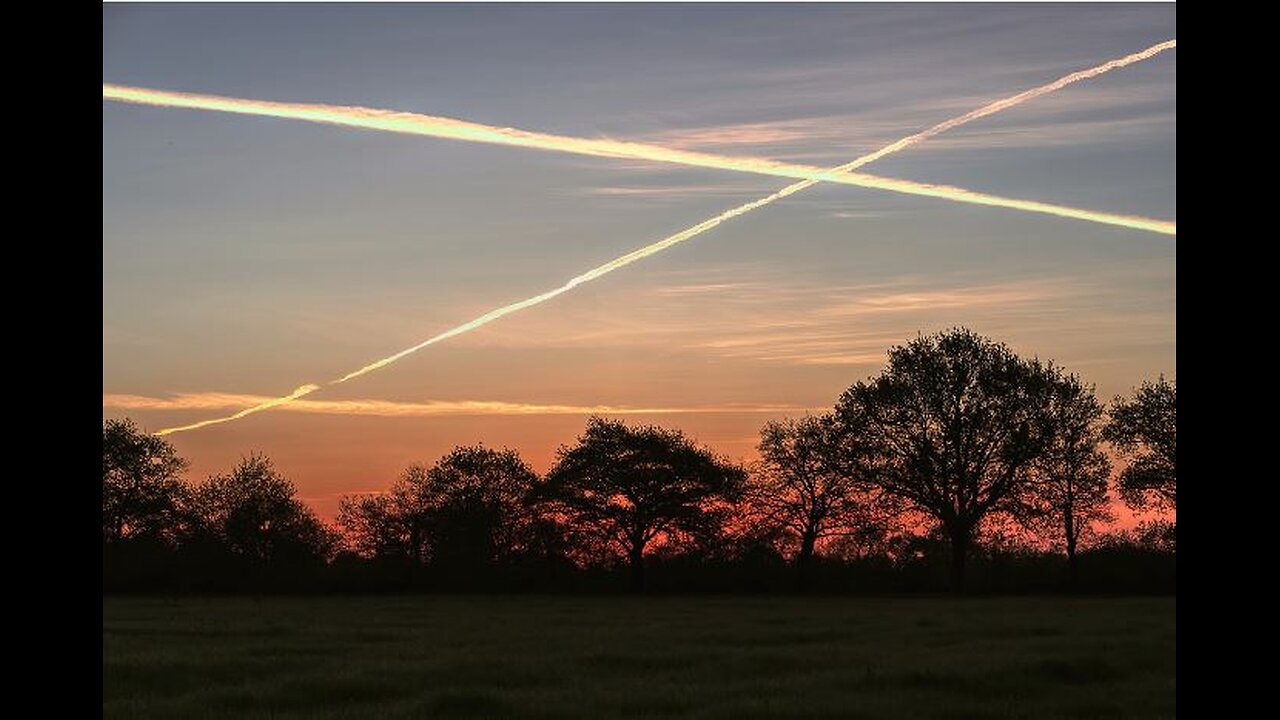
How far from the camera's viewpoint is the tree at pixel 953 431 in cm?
8500

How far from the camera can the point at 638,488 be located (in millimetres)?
104125

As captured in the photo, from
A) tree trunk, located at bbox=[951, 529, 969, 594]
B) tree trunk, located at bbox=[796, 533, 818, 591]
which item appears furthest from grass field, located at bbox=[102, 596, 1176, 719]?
tree trunk, located at bbox=[796, 533, 818, 591]

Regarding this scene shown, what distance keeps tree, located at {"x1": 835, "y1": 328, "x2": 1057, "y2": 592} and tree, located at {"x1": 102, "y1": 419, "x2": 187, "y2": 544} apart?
2219 inches

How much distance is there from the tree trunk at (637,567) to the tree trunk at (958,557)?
22100 millimetres

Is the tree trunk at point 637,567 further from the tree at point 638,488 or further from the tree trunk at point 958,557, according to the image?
the tree trunk at point 958,557

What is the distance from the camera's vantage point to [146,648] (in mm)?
37719

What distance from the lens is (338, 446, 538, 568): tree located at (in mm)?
100562

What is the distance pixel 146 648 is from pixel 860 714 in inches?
900

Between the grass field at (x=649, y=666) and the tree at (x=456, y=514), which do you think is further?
the tree at (x=456, y=514)

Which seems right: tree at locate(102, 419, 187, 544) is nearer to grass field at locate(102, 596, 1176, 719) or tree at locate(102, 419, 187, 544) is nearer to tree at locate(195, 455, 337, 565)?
tree at locate(195, 455, 337, 565)

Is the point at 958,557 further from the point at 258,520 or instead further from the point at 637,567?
the point at 258,520

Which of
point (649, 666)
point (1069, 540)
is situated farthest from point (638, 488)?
point (649, 666)

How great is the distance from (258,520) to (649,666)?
8234 centimetres

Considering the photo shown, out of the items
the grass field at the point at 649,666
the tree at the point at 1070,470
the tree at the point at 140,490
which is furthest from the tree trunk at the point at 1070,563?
the tree at the point at 140,490
